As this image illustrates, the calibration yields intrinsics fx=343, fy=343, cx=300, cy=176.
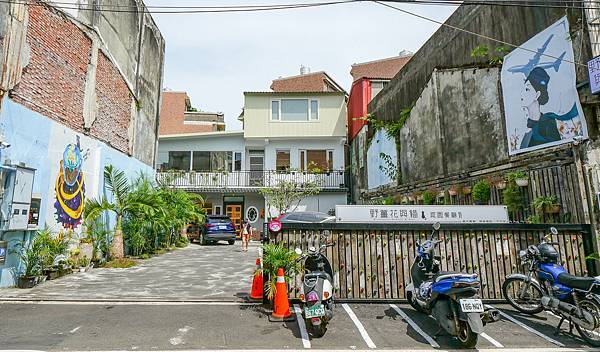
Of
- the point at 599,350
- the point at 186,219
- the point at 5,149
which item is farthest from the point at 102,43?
the point at 599,350

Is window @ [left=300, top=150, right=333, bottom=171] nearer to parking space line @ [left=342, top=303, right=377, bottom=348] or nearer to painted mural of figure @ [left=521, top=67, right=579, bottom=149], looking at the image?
painted mural of figure @ [left=521, top=67, right=579, bottom=149]

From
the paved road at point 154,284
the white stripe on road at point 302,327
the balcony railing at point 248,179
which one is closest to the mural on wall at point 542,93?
the white stripe on road at point 302,327

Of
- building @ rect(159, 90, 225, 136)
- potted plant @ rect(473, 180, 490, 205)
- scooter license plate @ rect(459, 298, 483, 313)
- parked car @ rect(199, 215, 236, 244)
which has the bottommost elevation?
scooter license plate @ rect(459, 298, 483, 313)

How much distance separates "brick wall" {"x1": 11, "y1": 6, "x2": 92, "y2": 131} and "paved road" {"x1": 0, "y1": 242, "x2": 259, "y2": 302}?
409 cm

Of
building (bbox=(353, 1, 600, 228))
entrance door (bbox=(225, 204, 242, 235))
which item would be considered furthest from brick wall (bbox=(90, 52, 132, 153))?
building (bbox=(353, 1, 600, 228))

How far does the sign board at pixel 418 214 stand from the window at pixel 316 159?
49.0 feet

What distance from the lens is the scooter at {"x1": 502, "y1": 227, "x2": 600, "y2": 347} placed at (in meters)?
4.39

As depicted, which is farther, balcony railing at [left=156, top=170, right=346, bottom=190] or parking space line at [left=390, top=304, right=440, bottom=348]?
balcony railing at [left=156, top=170, right=346, bottom=190]

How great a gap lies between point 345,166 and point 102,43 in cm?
1445

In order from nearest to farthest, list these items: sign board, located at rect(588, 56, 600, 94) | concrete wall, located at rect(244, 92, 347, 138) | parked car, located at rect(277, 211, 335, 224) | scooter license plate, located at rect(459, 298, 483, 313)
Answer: scooter license plate, located at rect(459, 298, 483, 313)
sign board, located at rect(588, 56, 600, 94)
parked car, located at rect(277, 211, 335, 224)
concrete wall, located at rect(244, 92, 347, 138)

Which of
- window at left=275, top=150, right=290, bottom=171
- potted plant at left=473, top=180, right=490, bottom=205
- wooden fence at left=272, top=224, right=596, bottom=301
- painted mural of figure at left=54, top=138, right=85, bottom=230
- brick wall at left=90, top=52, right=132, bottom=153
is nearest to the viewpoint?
wooden fence at left=272, top=224, right=596, bottom=301

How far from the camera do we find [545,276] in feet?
16.7

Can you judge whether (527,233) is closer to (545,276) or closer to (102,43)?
(545,276)

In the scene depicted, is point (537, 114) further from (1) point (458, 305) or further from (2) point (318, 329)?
(2) point (318, 329)
